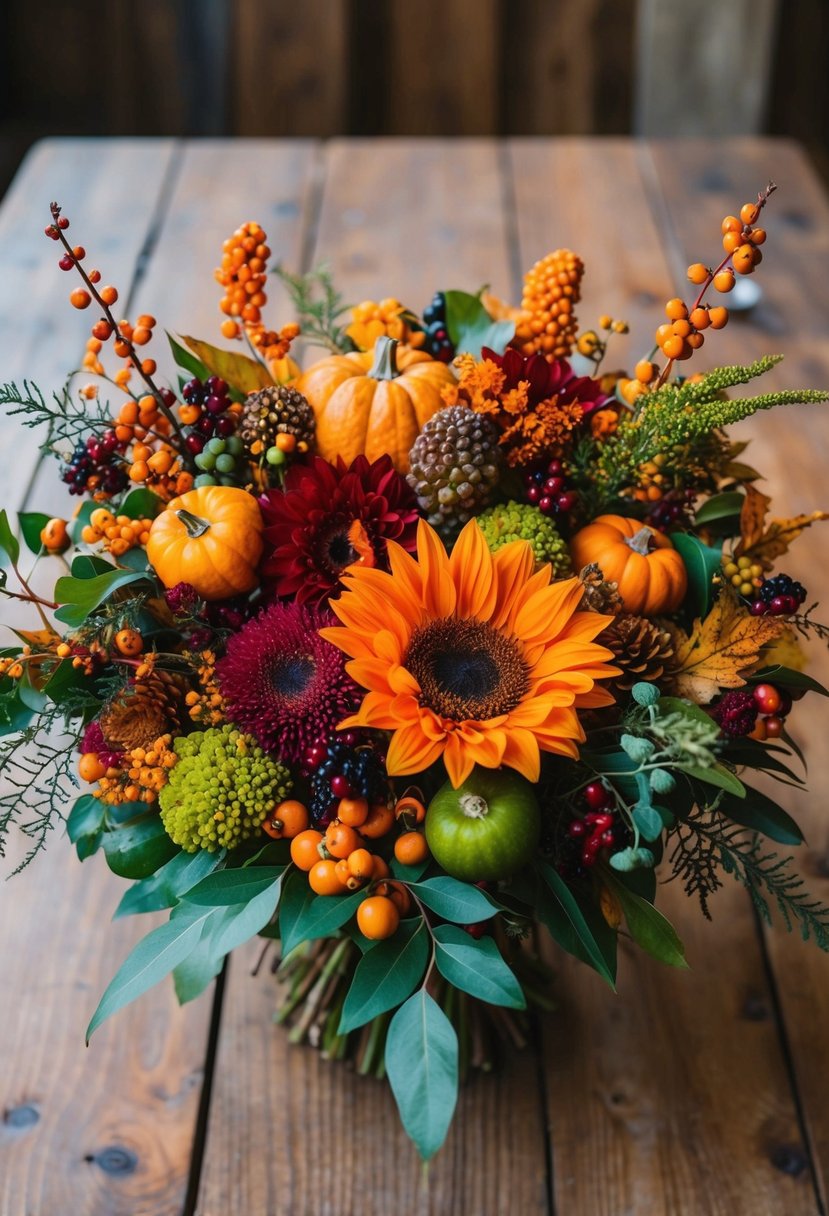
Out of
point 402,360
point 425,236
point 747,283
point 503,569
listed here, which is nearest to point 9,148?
point 425,236

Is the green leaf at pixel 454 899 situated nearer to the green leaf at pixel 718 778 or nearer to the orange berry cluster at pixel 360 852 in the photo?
the orange berry cluster at pixel 360 852

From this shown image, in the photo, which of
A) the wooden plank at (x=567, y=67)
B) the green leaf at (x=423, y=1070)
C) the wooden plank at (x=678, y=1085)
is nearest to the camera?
the green leaf at (x=423, y=1070)

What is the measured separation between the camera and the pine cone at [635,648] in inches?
27.1

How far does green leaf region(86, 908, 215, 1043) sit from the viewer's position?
66cm

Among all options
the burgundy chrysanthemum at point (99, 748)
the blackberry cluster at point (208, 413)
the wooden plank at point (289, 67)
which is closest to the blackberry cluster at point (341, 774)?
the burgundy chrysanthemum at point (99, 748)

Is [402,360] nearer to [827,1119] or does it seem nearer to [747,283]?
[827,1119]

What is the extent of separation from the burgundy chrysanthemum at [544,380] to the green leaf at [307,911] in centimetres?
32

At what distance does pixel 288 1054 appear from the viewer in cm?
86

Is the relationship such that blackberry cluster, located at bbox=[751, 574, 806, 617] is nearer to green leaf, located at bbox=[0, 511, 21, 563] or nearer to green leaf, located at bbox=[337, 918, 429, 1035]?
green leaf, located at bbox=[337, 918, 429, 1035]

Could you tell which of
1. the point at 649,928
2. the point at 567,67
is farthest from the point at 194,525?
the point at 567,67

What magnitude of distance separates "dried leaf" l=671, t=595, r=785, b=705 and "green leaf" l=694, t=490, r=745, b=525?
0.37 ft

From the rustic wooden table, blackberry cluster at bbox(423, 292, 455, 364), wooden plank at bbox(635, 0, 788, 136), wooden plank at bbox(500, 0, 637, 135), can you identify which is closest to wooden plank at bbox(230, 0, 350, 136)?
wooden plank at bbox(500, 0, 637, 135)

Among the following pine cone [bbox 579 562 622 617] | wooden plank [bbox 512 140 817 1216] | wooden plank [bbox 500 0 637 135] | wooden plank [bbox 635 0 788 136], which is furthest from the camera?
wooden plank [bbox 500 0 637 135]

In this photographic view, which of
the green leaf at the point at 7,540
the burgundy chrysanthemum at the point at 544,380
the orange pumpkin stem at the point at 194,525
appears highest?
the burgundy chrysanthemum at the point at 544,380
